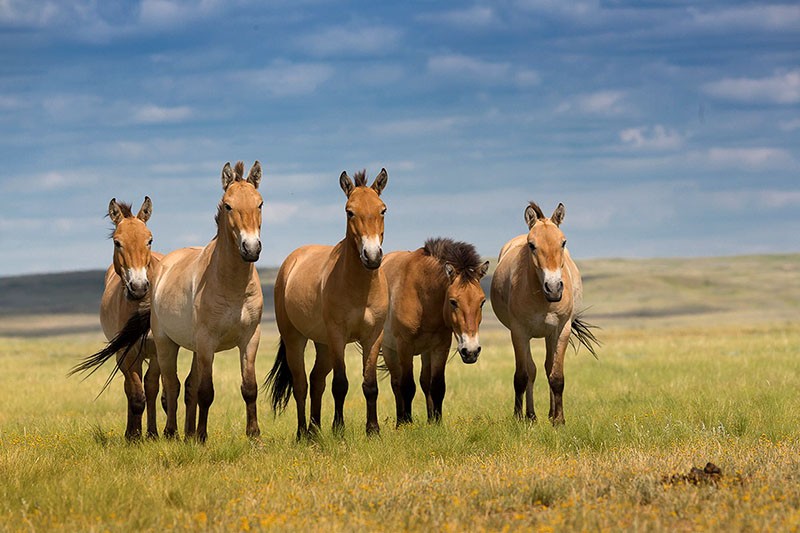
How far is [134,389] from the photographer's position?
1100cm

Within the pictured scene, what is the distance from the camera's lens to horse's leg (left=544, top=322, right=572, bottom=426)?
11102 millimetres

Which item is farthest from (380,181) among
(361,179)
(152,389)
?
(152,389)

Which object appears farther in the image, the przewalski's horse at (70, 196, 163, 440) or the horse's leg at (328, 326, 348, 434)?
the przewalski's horse at (70, 196, 163, 440)

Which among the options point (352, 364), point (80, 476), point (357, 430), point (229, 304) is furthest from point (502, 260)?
point (352, 364)

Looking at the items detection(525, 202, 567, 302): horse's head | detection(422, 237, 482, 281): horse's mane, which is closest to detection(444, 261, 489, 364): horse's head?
detection(422, 237, 482, 281): horse's mane

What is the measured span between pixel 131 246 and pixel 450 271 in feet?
12.2

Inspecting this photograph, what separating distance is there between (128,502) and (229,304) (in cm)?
314

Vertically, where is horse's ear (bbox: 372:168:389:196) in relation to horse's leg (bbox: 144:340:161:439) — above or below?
above

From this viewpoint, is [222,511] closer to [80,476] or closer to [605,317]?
[80,476]

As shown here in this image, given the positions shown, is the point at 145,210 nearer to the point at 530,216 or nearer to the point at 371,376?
the point at 371,376

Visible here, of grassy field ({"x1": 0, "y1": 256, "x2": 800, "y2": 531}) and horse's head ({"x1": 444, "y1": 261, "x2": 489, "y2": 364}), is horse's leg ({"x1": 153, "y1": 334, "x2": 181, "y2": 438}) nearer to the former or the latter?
grassy field ({"x1": 0, "y1": 256, "x2": 800, "y2": 531})

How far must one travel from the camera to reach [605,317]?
71.4 meters

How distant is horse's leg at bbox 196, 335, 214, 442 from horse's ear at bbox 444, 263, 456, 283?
114 inches

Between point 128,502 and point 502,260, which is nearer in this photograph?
point 128,502
